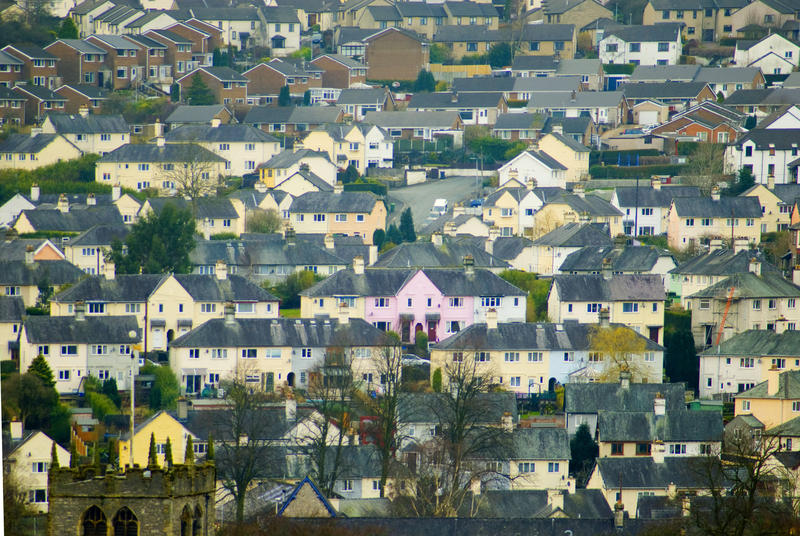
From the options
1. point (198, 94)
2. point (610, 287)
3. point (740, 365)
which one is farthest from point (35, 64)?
point (740, 365)

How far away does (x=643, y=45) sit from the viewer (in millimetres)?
134500

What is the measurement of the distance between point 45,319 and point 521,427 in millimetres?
19336

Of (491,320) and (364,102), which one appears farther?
(364,102)

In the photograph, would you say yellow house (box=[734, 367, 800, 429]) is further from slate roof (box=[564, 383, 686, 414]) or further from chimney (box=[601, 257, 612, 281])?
chimney (box=[601, 257, 612, 281])

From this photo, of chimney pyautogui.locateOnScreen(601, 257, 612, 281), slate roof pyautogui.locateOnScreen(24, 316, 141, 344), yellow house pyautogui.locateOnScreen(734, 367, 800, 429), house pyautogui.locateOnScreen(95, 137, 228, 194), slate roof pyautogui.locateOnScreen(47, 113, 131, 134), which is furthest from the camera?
slate roof pyautogui.locateOnScreen(47, 113, 131, 134)

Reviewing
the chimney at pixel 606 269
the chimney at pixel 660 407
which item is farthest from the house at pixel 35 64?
the chimney at pixel 660 407

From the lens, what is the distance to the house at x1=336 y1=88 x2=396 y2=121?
124 m

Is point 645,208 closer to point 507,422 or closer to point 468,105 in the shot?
point 468,105

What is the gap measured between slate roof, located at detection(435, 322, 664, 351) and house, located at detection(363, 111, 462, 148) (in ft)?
132

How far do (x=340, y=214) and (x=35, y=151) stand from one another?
18440 mm

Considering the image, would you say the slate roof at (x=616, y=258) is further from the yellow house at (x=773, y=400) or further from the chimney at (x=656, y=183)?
the yellow house at (x=773, y=400)

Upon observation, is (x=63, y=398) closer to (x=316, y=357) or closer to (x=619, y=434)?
(x=316, y=357)

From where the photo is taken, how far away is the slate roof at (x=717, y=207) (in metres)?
95.3

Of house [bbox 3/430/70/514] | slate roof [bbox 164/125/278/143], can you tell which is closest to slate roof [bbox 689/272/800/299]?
house [bbox 3/430/70/514]
